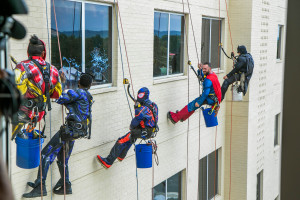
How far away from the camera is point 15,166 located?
7668 millimetres

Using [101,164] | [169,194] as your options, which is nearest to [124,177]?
[101,164]

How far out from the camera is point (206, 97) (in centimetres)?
1237

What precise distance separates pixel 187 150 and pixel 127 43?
4.44 m

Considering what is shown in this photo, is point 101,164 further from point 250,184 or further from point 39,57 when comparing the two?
point 250,184

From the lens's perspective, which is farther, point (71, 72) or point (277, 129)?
point (277, 129)

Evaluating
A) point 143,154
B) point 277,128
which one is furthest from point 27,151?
point 277,128

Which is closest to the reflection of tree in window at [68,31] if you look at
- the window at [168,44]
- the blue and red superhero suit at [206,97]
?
the window at [168,44]

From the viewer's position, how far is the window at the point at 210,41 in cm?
1452

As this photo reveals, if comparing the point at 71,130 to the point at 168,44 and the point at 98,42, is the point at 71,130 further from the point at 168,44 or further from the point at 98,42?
the point at 168,44

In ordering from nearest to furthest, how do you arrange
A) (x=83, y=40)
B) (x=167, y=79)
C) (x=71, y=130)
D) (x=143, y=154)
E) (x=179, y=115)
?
1. (x=71, y=130)
2. (x=83, y=40)
3. (x=143, y=154)
4. (x=167, y=79)
5. (x=179, y=115)

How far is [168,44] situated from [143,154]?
11.4ft

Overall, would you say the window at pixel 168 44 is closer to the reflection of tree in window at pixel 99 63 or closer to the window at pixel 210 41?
the window at pixel 210 41

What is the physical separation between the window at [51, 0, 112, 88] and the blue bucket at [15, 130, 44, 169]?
1.49 m

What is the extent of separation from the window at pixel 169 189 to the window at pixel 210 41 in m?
3.54
